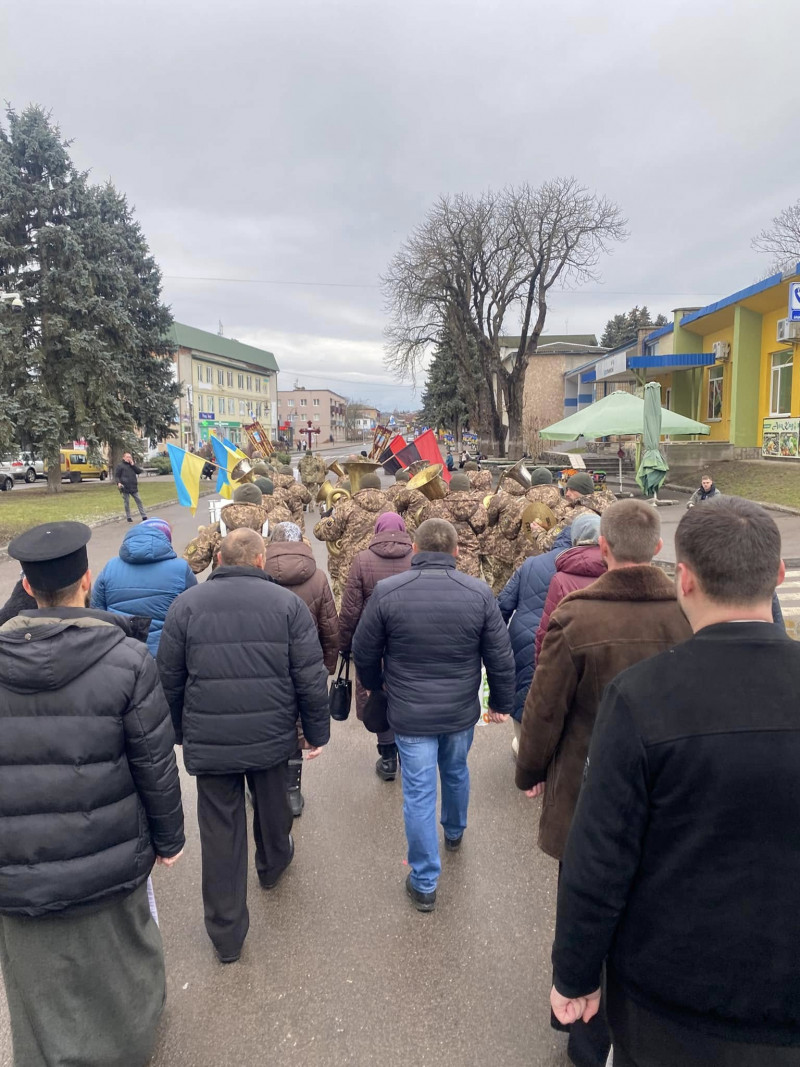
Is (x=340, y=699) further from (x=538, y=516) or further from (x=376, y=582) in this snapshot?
(x=538, y=516)

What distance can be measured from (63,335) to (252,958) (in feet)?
90.8

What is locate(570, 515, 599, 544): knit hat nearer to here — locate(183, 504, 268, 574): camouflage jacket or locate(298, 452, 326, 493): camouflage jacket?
locate(183, 504, 268, 574): camouflage jacket

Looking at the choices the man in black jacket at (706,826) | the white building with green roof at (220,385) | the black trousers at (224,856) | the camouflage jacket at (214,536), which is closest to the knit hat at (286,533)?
the camouflage jacket at (214,536)

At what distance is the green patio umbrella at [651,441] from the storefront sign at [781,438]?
6.59 metres

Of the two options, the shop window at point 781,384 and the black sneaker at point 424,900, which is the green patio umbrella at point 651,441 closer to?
the shop window at point 781,384

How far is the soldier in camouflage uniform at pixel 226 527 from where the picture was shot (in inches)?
197

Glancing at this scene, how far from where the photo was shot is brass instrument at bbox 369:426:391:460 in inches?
521

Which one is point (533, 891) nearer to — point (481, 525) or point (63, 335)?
point (481, 525)

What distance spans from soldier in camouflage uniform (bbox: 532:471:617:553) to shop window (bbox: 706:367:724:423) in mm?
22333

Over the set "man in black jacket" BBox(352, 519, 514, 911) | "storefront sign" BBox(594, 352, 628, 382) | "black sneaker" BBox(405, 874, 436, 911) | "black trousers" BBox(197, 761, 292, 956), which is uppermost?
"storefront sign" BBox(594, 352, 628, 382)

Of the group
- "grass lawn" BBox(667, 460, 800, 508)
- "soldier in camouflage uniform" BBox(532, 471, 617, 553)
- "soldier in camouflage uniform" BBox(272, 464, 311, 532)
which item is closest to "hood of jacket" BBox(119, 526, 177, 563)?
"soldier in camouflage uniform" BBox(532, 471, 617, 553)

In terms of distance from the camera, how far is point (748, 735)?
4.50 feet

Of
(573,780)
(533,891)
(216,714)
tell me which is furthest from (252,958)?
(573,780)

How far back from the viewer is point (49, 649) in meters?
2.11
